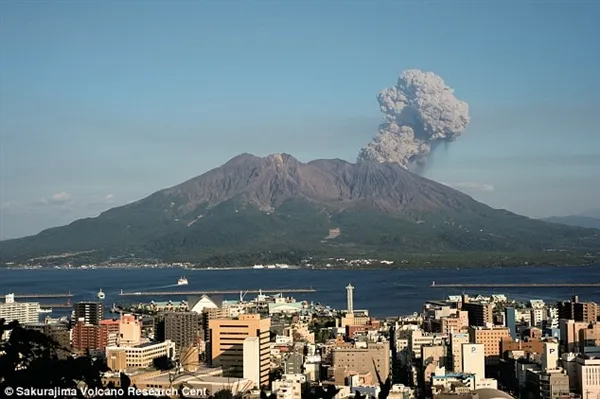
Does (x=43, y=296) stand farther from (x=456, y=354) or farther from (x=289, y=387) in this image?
(x=289, y=387)

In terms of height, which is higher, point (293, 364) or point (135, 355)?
point (135, 355)

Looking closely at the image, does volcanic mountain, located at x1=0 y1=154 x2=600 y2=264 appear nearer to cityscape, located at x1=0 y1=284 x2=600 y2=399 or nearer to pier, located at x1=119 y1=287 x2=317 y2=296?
pier, located at x1=119 y1=287 x2=317 y2=296

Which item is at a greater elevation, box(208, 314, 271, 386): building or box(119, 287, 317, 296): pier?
box(119, 287, 317, 296): pier

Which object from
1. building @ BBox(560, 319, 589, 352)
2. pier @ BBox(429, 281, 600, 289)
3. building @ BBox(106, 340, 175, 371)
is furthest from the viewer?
pier @ BBox(429, 281, 600, 289)

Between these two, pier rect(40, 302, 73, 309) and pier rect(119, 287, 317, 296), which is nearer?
pier rect(40, 302, 73, 309)

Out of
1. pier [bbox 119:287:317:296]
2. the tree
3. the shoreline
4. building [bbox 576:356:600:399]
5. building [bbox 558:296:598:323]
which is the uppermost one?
the shoreline

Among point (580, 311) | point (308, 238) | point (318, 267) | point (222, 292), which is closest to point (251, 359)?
point (580, 311)

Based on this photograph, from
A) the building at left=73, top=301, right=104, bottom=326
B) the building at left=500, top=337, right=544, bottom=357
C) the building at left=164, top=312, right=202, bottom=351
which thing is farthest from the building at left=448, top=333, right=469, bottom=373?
the building at left=73, top=301, right=104, bottom=326

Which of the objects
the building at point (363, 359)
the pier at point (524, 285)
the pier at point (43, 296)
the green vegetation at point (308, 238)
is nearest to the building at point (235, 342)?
the building at point (363, 359)
